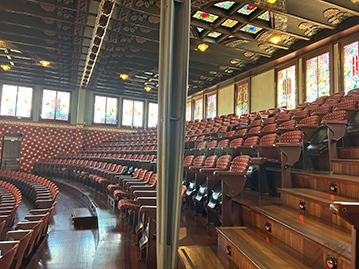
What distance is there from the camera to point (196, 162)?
3184 millimetres

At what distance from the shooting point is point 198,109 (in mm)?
11289

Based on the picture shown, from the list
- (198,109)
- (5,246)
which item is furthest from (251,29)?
(5,246)

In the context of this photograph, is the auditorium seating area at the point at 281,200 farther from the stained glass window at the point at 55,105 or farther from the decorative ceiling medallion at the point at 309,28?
the stained glass window at the point at 55,105

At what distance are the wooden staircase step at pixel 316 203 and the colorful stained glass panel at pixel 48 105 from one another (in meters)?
10.5

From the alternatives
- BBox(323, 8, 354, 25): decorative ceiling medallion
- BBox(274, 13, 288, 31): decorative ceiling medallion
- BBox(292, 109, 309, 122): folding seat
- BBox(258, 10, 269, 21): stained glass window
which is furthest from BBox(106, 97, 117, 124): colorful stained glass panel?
BBox(292, 109, 309, 122): folding seat

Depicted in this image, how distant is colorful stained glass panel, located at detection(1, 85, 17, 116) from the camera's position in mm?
9695

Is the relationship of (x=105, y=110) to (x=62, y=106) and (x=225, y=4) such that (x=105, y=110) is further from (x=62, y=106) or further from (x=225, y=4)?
(x=225, y=4)

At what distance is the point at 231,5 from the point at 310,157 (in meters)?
3.98

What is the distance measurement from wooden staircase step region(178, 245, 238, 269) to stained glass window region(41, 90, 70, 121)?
33.8ft

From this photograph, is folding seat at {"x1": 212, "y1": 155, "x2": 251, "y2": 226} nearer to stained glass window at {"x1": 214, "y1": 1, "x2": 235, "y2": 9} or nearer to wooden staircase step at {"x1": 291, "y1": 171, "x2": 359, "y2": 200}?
wooden staircase step at {"x1": 291, "y1": 171, "x2": 359, "y2": 200}

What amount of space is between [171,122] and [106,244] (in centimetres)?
153

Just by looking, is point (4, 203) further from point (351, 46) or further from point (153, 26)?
point (351, 46)

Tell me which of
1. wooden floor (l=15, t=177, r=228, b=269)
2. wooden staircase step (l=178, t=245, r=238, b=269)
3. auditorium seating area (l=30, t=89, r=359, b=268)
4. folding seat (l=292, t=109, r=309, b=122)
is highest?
folding seat (l=292, t=109, r=309, b=122)

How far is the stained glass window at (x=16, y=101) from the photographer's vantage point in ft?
31.9
